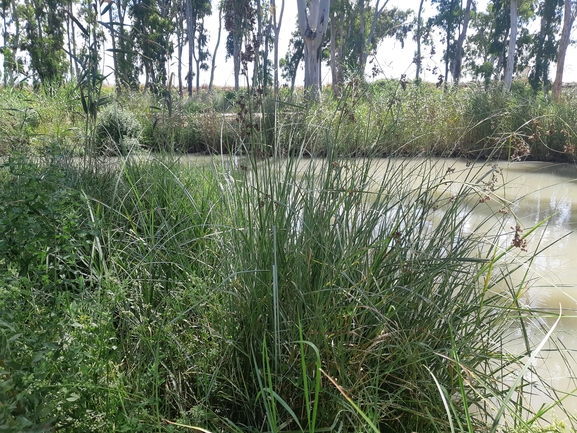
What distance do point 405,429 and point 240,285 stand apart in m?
0.61

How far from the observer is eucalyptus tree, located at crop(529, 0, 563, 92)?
71.6ft

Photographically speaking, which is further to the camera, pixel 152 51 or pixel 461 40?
pixel 461 40

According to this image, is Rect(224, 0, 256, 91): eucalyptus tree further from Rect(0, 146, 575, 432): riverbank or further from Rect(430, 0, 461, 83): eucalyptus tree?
Rect(430, 0, 461, 83): eucalyptus tree

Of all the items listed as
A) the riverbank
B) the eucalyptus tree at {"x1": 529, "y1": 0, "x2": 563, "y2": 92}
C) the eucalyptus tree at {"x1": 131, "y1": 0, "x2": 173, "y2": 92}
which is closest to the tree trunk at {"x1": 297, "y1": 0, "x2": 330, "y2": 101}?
the eucalyptus tree at {"x1": 131, "y1": 0, "x2": 173, "y2": 92}

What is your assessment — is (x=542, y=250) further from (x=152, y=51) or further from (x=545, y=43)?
(x=545, y=43)

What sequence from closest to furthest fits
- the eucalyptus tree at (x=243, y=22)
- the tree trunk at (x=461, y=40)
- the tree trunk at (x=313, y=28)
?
the eucalyptus tree at (x=243, y=22)
the tree trunk at (x=313, y=28)
the tree trunk at (x=461, y=40)

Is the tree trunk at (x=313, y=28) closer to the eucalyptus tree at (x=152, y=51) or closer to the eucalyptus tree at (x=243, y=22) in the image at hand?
the eucalyptus tree at (x=152, y=51)

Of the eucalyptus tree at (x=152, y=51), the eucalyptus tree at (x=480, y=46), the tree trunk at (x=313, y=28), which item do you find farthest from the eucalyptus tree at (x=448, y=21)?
the eucalyptus tree at (x=152, y=51)

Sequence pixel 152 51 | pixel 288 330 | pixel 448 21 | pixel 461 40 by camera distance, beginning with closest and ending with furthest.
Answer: pixel 288 330 < pixel 152 51 < pixel 461 40 < pixel 448 21

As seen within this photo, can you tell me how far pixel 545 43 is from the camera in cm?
2281

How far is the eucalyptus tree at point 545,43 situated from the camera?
21.8 meters

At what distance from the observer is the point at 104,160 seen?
294 cm

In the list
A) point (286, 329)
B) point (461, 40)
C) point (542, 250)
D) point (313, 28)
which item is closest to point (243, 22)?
point (286, 329)

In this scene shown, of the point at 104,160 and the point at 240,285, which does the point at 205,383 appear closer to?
the point at 240,285
